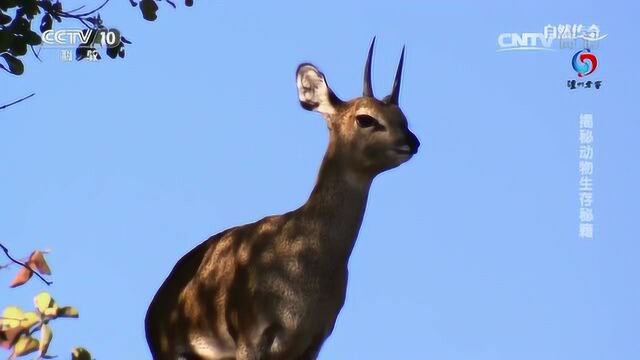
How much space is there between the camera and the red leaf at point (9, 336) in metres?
6.72

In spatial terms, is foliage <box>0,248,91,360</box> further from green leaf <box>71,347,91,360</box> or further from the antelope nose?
the antelope nose

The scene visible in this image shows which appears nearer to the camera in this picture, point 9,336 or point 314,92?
point 9,336

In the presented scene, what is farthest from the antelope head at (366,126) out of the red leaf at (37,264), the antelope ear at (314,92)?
the red leaf at (37,264)

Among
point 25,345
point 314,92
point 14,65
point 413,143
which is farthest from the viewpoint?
point 314,92

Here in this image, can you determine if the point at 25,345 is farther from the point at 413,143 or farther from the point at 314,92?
the point at 314,92

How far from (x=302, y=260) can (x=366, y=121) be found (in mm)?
946

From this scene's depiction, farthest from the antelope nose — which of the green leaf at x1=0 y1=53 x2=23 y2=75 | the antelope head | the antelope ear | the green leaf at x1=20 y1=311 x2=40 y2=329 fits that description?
the green leaf at x1=20 y1=311 x2=40 y2=329

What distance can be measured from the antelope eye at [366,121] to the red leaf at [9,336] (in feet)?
10.6

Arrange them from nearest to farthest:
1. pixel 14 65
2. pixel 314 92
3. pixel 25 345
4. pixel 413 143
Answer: pixel 25 345, pixel 14 65, pixel 413 143, pixel 314 92

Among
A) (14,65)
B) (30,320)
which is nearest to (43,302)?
(30,320)

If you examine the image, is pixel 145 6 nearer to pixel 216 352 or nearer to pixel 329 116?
pixel 329 116

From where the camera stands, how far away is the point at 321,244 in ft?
30.9

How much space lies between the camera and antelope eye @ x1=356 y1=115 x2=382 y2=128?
934 centimetres

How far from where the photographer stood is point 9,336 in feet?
22.0
